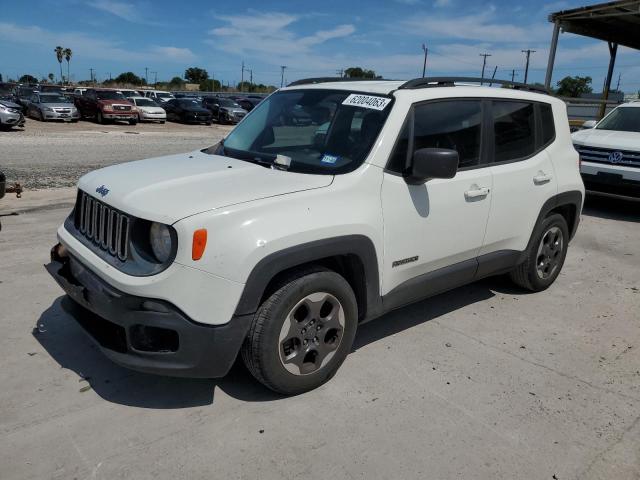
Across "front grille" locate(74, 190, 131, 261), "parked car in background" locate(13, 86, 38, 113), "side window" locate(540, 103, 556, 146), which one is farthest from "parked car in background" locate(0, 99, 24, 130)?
"side window" locate(540, 103, 556, 146)

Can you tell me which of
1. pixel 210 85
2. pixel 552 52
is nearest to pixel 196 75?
pixel 210 85

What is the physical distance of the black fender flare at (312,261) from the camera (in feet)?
9.10

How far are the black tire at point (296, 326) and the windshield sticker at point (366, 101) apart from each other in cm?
118

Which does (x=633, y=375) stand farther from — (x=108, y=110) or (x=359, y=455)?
(x=108, y=110)

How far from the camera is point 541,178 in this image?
4.57 meters

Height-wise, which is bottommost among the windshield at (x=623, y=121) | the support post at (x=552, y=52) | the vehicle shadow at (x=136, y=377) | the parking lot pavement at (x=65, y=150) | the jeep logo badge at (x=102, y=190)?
the vehicle shadow at (x=136, y=377)

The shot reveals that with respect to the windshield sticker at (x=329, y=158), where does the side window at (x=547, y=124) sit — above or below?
above

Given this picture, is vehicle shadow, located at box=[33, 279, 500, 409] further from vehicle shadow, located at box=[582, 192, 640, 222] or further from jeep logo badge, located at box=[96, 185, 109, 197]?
vehicle shadow, located at box=[582, 192, 640, 222]

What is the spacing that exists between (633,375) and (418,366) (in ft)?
4.80

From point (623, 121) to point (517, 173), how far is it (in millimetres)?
6526

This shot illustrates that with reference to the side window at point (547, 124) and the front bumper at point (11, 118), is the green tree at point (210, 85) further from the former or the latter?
the side window at point (547, 124)

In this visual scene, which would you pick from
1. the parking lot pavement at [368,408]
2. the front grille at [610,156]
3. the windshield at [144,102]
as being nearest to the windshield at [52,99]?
the windshield at [144,102]

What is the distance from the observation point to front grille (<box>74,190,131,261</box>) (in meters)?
2.98

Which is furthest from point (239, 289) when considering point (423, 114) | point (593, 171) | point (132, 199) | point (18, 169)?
point (18, 169)
